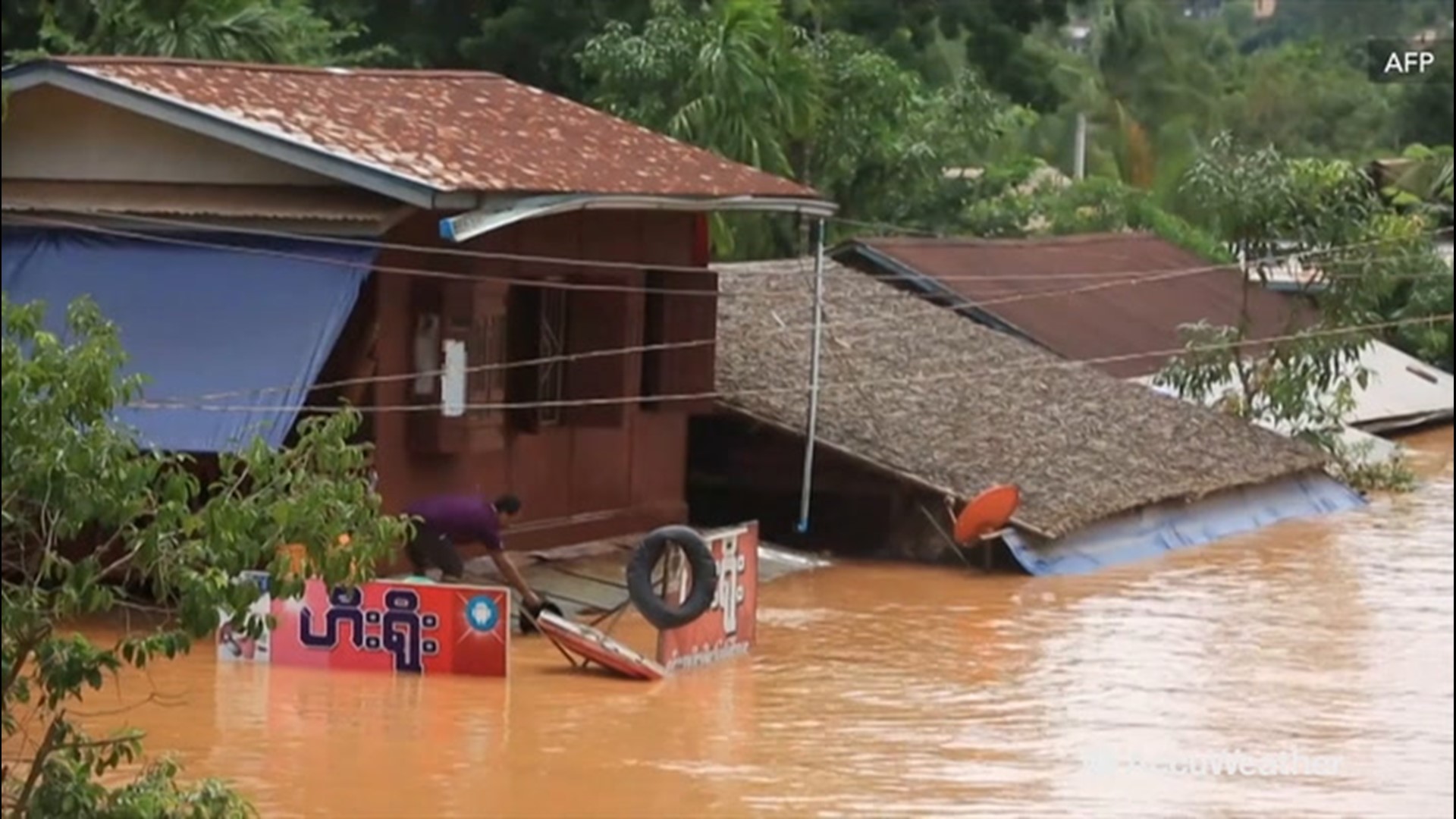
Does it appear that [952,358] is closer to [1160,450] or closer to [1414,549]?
[1160,450]

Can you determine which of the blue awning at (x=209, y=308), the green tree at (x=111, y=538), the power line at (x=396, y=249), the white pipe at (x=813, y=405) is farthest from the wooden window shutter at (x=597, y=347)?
the green tree at (x=111, y=538)

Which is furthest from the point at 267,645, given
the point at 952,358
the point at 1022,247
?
the point at 1022,247

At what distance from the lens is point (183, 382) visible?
54.7ft

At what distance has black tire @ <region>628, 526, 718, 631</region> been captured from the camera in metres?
15.6

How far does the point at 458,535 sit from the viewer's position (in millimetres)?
16688

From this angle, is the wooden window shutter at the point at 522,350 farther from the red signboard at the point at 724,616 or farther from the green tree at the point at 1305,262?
the green tree at the point at 1305,262

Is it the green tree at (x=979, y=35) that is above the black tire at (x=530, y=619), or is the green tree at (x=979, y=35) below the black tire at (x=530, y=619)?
above

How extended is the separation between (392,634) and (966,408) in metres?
8.71

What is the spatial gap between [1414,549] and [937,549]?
4.59 m

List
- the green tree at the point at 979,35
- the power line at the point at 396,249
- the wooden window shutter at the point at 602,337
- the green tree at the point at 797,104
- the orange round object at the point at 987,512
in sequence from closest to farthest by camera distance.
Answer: the power line at the point at 396,249 < the wooden window shutter at the point at 602,337 < the orange round object at the point at 987,512 < the green tree at the point at 797,104 < the green tree at the point at 979,35

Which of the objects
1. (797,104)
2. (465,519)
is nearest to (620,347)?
(465,519)

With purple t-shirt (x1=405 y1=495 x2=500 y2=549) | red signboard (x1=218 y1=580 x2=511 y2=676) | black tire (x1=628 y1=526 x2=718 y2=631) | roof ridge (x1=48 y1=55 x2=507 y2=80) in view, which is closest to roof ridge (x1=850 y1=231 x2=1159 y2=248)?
roof ridge (x1=48 y1=55 x2=507 y2=80)

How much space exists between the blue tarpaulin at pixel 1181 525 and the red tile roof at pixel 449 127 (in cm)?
343

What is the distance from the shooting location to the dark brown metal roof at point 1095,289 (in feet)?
90.0
